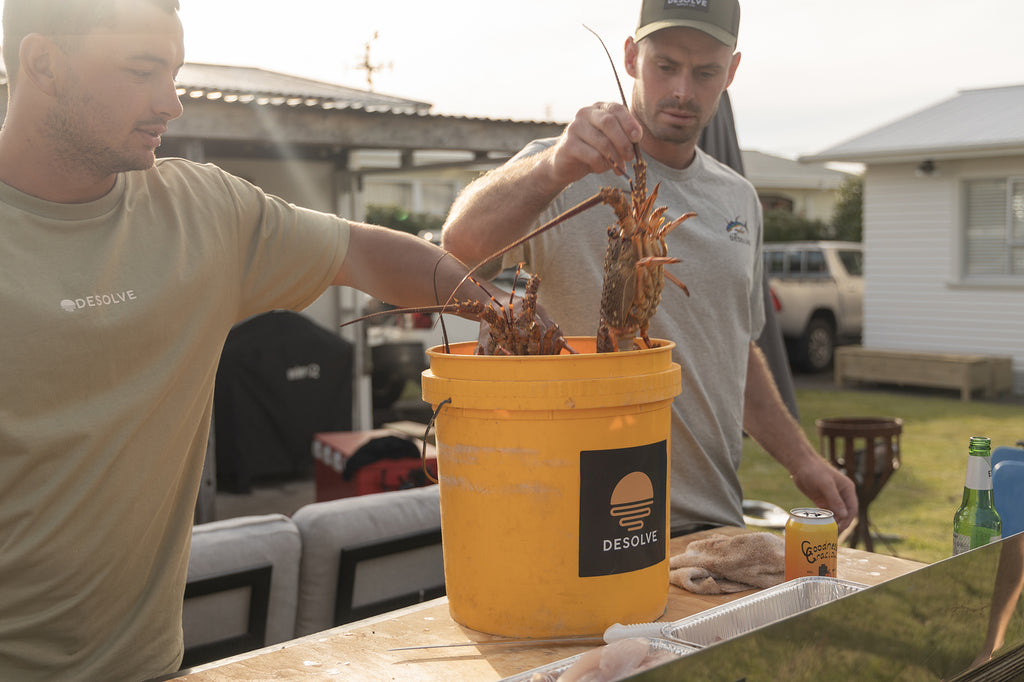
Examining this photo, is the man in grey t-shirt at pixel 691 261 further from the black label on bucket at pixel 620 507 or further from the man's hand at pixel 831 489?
the black label on bucket at pixel 620 507

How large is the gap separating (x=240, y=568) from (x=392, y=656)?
6.17 feet

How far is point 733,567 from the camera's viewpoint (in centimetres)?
203

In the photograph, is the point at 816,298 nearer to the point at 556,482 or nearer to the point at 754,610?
the point at 754,610

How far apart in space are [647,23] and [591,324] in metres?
0.92

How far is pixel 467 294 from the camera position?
7.51 feet

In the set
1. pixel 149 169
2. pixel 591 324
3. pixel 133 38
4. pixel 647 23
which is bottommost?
pixel 591 324

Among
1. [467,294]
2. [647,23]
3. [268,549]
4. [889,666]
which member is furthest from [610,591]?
[268,549]

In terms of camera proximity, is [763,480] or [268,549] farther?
[763,480]

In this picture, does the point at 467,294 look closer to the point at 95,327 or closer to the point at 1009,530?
the point at 95,327

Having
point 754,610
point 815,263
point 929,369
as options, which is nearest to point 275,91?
point 754,610

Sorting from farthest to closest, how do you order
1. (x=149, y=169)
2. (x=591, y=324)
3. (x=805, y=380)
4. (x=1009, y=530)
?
(x=805, y=380), (x=591, y=324), (x=1009, y=530), (x=149, y=169)

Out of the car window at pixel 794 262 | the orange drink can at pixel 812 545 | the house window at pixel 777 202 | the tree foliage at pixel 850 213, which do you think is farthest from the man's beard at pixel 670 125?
the house window at pixel 777 202

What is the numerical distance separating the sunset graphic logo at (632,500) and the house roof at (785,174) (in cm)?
3133

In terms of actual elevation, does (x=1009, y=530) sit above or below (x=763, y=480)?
above
